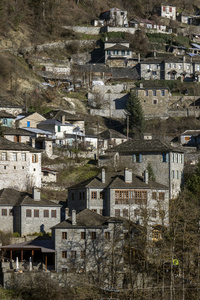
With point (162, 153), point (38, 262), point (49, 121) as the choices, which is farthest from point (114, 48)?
point (38, 262)

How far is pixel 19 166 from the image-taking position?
87.6 metres

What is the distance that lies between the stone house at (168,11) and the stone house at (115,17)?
1494 centimetres

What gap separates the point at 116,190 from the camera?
8012cm

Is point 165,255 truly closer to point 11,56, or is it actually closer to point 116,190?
point 116,190

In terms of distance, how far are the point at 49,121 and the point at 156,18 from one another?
220 ft

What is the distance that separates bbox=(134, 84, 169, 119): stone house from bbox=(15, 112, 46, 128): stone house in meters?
19.8

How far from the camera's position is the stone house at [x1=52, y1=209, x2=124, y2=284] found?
70188mm

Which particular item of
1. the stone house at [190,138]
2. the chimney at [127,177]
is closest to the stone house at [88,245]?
the chimney at [127,177]

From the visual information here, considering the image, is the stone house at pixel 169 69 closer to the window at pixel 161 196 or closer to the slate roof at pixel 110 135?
the slate roof at pixel 110 135

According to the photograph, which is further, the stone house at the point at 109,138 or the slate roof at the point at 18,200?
the stone house at the point at 109,138

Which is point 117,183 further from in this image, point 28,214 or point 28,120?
point 28,120

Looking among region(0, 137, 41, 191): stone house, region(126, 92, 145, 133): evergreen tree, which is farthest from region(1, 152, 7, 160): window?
region(126, 92, 145, 133): evergreen tree

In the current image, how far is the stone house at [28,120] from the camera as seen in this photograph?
352 feet

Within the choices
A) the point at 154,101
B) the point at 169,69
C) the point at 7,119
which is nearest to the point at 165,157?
the point at 7,119
